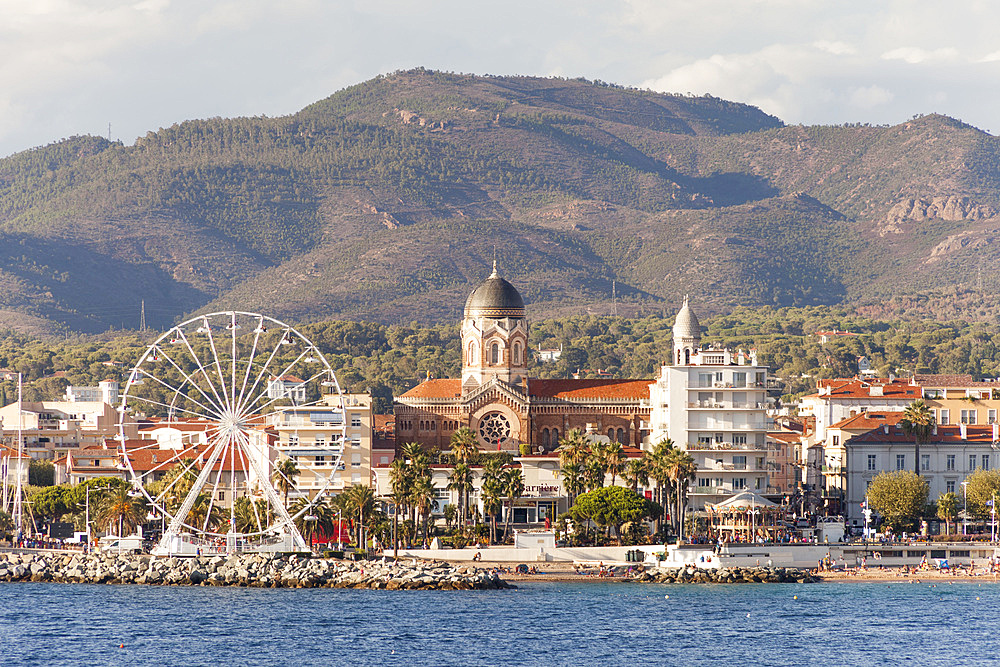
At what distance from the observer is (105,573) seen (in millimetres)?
96375

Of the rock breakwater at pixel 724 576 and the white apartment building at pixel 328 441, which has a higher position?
the white apartment building at pixel 328 441

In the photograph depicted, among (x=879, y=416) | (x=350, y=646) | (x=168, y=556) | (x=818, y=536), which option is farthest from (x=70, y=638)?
(x=879, y=416)

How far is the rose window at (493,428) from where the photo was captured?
4631 inches

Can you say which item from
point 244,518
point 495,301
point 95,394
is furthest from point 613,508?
point 95,394

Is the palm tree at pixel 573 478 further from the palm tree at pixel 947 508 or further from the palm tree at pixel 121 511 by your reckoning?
the palm tree at pixel 121 511

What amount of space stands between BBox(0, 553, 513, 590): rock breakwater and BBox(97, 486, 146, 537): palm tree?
13.5 feet

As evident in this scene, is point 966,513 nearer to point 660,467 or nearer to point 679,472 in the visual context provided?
point 679,472

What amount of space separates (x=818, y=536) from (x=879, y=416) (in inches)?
847

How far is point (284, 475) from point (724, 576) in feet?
83.4

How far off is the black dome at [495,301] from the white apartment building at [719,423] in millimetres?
15014

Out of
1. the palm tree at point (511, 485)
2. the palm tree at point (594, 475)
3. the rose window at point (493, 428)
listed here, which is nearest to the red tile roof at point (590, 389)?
the rose window at point (493, 428)

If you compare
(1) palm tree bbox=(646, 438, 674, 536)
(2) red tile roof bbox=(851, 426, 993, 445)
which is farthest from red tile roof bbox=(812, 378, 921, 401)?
(1) palm tree bbox=(646, 438, 674, 536)

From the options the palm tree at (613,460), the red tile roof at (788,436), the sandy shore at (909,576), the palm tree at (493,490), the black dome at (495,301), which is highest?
the black dome at (495,301)

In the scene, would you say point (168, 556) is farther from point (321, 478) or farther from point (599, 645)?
point (599, 645)
